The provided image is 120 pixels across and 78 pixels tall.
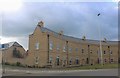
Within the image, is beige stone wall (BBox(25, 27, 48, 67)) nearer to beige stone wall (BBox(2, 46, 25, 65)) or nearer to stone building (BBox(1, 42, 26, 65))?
beige stone wall (BBox(2, 46, 25, 65))

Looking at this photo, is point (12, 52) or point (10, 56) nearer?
point (10, 56)

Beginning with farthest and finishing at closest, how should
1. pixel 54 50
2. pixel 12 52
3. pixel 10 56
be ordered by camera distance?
pixel 12 52, pixel 10 56, pixel 54 50

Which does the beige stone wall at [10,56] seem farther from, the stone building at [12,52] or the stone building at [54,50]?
the stone building at [54,50]

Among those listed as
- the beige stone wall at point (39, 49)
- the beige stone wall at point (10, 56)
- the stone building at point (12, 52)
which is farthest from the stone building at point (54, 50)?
the stone building at point (12, 52)

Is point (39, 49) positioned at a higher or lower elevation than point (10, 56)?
higher

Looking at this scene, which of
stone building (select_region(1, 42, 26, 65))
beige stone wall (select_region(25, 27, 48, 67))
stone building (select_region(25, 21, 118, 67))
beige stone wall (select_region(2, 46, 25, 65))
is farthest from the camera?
stone building (select_region(1, 42, 26, 65))

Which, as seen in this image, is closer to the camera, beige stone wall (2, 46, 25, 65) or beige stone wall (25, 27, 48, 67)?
beige stone wall (25, 27, 48, 67)

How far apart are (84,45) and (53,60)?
1892cm

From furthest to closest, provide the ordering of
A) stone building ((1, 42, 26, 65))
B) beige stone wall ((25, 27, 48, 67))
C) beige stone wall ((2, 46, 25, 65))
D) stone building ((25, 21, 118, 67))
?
1. stone building ((1, 42, 26, 65))
2. beige stone wall ((2, 46, 25, 65))
3. stone building ((25, 21, 118, 67))
4. beige stone wall ((25, 27, 48, 67))

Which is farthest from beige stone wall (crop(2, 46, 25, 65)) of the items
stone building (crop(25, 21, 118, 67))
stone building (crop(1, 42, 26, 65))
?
stone building (crop(25, 21, 118, 67))

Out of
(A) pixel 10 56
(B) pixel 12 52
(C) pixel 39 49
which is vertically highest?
(C) pixel 39 49

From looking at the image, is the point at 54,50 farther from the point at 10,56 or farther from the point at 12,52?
the point at 12,52

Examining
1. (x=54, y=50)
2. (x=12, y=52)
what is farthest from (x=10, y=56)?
(x=54, y=50)

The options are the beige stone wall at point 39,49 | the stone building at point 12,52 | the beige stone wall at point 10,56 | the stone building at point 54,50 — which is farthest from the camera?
the stone building at point 12,52
